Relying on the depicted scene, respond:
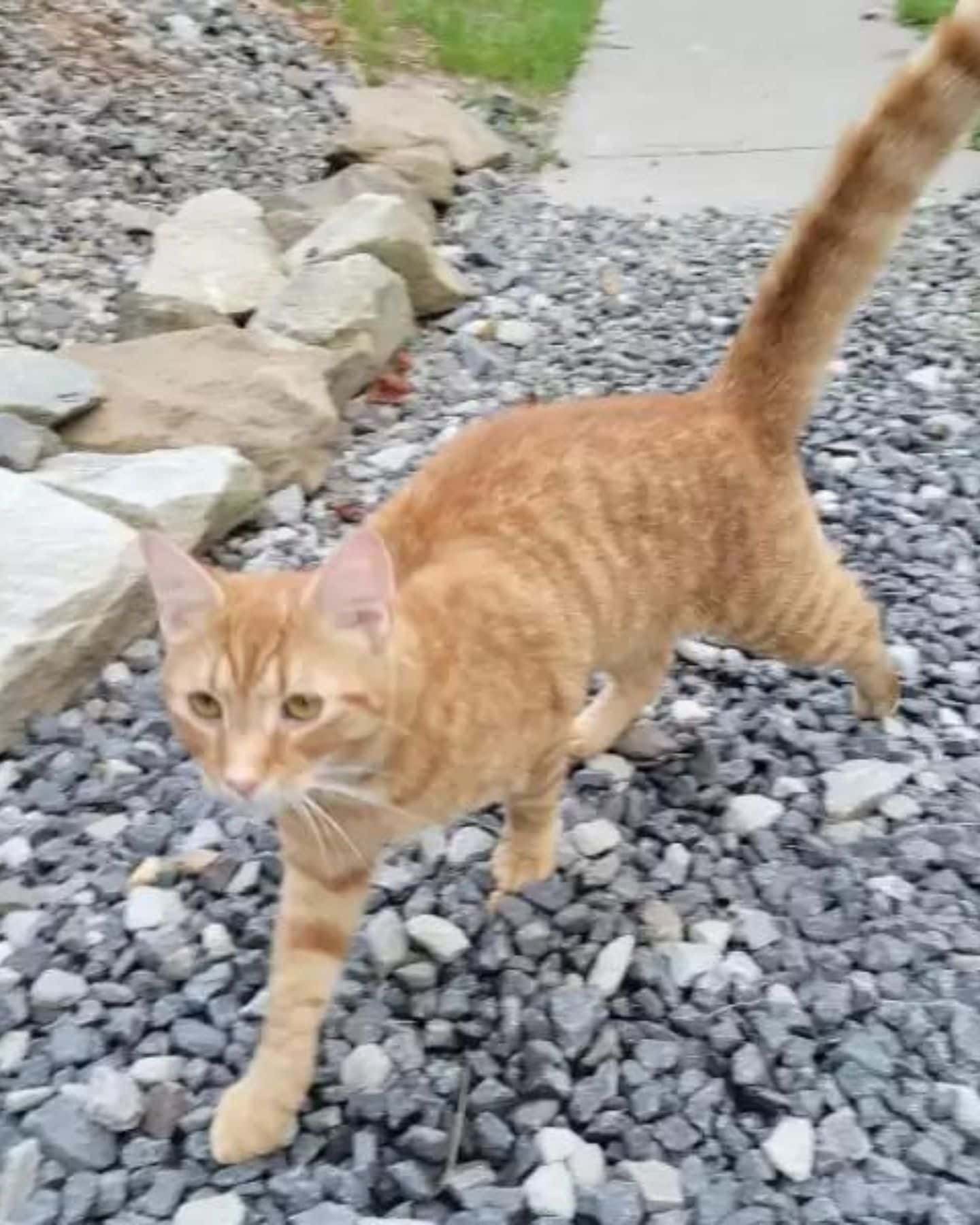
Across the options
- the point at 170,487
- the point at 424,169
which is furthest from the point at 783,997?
the point at 424,169

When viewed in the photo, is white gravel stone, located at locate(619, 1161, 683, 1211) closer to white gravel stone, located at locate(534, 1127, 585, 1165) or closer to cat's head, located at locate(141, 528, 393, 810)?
white gravel stone, located at locate(534, 1127, 585, 1165)

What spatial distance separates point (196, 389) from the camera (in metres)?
4.32

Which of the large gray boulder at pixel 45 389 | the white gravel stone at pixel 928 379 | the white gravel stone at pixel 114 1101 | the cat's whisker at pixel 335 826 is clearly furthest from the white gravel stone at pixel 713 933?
the white gravel stone at pixel 928 379

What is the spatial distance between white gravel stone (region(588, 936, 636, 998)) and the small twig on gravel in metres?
0.27

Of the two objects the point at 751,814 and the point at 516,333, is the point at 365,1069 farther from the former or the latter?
the point at 516,333

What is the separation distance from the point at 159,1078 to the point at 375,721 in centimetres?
Result: 73

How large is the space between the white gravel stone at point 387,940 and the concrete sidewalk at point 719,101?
3771mm

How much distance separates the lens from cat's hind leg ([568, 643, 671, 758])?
10.4 feet

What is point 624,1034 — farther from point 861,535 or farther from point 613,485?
point 861,535

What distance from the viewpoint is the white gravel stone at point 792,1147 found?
2.39m

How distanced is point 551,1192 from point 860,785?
1.10 m

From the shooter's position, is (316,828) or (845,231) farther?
(845,231)

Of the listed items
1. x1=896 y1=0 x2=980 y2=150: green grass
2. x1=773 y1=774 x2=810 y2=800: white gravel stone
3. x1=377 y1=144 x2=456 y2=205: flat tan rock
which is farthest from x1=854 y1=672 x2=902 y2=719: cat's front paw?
x1=896 y1=0 x2=980 y2=150: green grass

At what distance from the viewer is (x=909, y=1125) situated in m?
2.45
